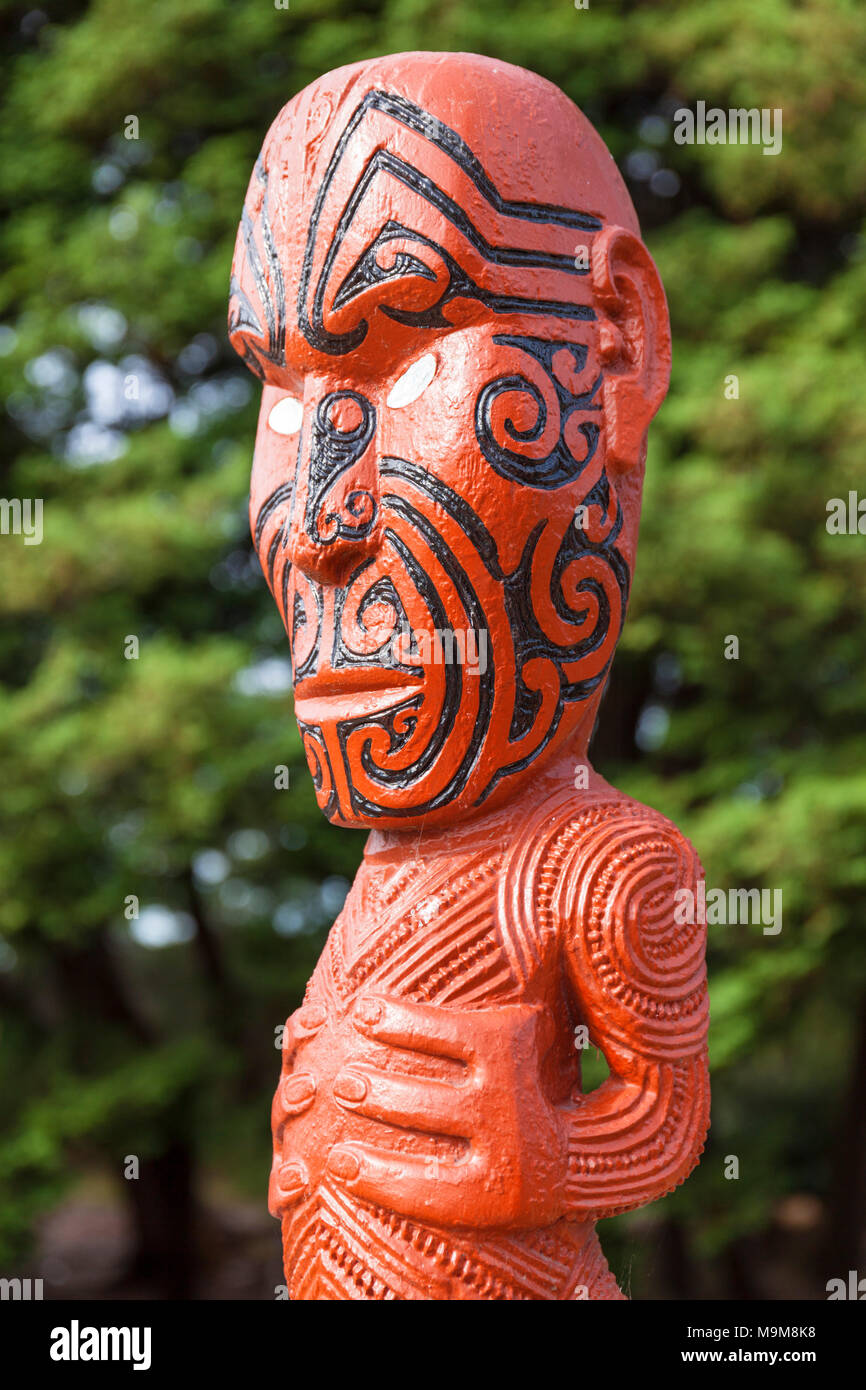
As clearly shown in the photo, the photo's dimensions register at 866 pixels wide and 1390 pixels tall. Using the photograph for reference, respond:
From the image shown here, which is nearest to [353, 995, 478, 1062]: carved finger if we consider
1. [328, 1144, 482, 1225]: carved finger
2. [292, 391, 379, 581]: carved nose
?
[328, 1144, 482, 1225]: carved finger

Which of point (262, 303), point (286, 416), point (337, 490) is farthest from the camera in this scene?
point (286, 416)

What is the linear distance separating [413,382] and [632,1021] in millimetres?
1314

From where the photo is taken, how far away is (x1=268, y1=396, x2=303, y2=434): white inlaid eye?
2951 mm

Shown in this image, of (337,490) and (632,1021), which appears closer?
(632,1021)

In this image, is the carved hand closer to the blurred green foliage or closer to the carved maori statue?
the carved maori statue

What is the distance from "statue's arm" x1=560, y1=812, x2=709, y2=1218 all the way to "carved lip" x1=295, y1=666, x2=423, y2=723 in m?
0.48

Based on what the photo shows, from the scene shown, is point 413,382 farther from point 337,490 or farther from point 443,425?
point 337,490

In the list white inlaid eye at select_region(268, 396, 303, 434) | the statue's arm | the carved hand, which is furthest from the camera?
white inlaid eye at select_region(268, 396, 303, 434)

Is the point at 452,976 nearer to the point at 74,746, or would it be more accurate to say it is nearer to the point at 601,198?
the point at 601,198

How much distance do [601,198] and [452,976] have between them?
1.63 metres

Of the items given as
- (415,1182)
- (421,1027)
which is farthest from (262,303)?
(415,1182)

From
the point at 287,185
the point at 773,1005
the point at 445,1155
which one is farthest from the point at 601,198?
the point at 773,1005

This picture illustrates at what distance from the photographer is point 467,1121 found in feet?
8.16

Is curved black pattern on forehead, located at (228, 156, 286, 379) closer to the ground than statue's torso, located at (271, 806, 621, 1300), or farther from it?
farther from it
